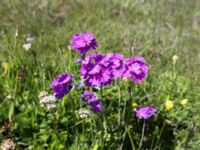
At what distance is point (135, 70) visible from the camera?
7.25 feet

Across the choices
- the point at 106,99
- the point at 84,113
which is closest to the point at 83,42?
the point at 84,113

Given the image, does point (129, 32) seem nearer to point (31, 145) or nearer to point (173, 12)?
point (173, 12)

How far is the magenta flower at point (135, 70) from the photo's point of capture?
2.21 metres

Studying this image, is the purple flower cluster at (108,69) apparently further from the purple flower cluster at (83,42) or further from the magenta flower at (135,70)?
the purple flower cluster at (83,42)

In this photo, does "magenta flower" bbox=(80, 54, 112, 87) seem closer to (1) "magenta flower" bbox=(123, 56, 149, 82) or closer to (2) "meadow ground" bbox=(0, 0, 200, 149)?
(1) "magenta flower" bbox=(123, 56, 149, 82)

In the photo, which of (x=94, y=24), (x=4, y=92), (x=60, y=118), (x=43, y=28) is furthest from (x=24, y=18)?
(x=60, y=118)

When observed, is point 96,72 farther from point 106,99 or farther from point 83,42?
point 106,99

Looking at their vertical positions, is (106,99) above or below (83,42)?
below

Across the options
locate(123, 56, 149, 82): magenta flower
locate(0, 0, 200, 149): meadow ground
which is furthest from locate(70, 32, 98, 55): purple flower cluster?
locate(0, 0, 200, 149): meadow ground

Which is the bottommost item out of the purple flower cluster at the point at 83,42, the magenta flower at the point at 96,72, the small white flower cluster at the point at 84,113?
the small white flower cluster at the point at 84,113

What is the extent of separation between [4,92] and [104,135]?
40.1 inches

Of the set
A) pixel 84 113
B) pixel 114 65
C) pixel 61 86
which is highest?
pixel 114 65

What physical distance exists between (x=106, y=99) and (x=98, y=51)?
0.80 metres

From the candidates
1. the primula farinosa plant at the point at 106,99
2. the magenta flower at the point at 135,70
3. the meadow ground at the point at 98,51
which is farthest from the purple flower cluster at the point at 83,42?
the meadow ground at the point at 98,51
